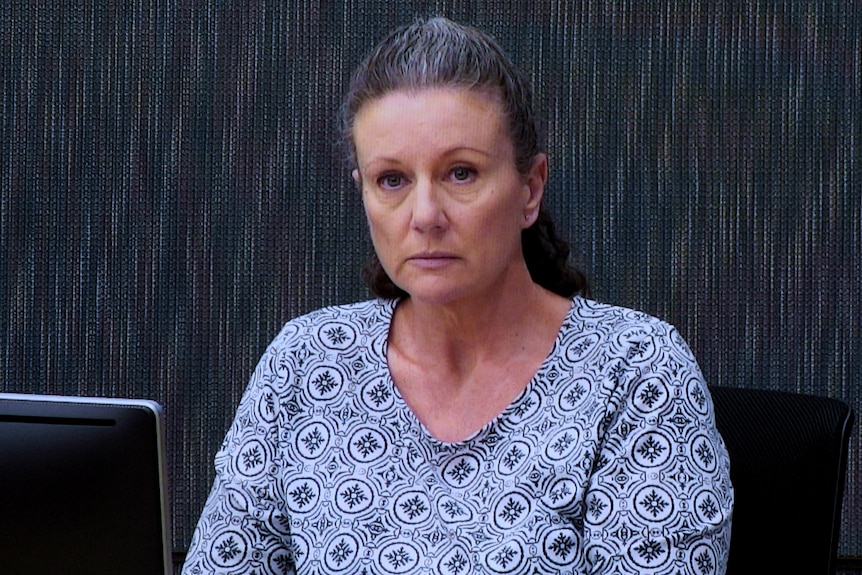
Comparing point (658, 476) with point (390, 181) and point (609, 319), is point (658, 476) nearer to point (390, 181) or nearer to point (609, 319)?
point (609, 319)

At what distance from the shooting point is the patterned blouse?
47.9 inches

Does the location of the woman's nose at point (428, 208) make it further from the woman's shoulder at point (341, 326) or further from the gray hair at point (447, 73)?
A: the woman's shoulder at point (341, 326)

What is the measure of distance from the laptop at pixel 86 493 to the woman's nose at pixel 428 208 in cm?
52

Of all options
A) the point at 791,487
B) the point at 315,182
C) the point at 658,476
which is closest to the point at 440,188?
the point at 658,476

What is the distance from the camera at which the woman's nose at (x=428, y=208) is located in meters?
1.26

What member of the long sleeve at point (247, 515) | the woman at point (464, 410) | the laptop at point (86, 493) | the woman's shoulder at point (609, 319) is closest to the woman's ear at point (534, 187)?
the woman at point (464, 410)

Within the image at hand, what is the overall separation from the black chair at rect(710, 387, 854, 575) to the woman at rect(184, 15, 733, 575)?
0.16 meters

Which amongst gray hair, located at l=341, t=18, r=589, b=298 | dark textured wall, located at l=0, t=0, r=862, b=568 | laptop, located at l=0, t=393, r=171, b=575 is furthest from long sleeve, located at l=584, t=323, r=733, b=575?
dark textured wall, located at l=0, t=0, r=862, b=568

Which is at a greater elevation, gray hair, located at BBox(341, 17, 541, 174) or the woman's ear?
gray hair, located at BBox(341, 17, 541, 174)

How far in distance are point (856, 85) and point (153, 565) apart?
1683mm

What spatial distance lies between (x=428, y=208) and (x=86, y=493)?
566 mm

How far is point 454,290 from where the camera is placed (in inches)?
51.0

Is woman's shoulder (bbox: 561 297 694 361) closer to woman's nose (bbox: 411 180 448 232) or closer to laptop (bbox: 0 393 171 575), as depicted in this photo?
woman's nose (bbox: 411 180 448 232)

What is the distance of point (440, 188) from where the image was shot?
128 cm
